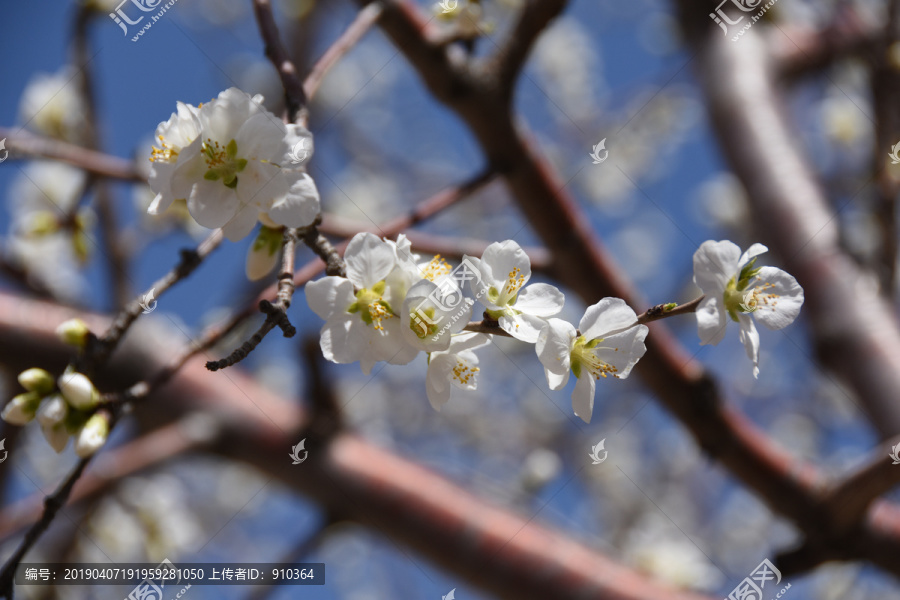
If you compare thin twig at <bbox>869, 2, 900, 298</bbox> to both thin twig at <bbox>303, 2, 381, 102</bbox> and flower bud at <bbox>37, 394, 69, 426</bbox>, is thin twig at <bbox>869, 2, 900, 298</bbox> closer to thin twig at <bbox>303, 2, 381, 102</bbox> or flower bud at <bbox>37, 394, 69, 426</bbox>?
thin twig at <bbox>303, 2, 381, 102</bbox>

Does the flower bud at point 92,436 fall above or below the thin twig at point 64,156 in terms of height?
below

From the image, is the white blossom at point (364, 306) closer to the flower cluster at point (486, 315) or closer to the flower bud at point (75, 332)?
the flower cluster at point (486, 315)

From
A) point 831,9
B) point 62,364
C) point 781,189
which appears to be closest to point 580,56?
point 831,9
